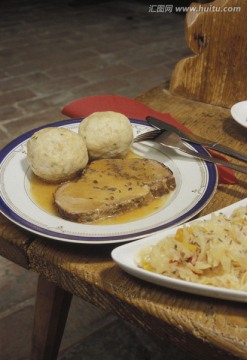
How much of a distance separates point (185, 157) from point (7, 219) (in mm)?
405

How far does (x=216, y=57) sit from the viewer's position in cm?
149

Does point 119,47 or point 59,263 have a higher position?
point 59,263

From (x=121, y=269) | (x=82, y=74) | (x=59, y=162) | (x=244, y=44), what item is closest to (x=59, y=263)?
(x=121, y=269)

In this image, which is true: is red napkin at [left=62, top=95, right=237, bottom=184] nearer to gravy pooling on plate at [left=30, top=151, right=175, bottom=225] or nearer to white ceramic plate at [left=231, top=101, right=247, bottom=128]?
white ceramic plate at [left=231, top=101, right=247, bottom=128]

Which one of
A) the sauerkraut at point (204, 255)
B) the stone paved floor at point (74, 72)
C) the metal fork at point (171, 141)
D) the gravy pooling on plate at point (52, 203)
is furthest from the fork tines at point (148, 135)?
the stone paved floor at point (74, 72)

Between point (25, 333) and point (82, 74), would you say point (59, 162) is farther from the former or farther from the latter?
point (82, 74)

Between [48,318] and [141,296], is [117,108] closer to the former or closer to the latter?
[48,318]

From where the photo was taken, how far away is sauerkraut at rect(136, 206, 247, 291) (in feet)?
2.40

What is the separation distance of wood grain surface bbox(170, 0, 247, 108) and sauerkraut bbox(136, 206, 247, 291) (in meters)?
0.77

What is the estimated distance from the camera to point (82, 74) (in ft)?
13.1

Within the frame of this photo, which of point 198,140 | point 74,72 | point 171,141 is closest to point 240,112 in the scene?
A: point 198,140

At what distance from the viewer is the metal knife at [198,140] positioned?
1.12m

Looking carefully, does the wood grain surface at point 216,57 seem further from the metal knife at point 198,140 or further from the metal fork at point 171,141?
the metal fork at point 171,141

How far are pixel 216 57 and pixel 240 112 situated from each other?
0.24 m
